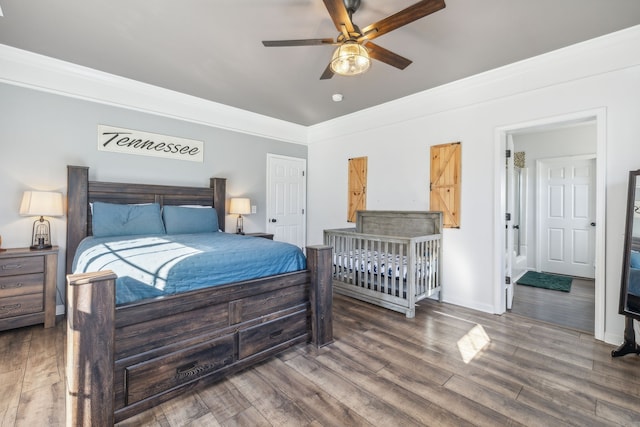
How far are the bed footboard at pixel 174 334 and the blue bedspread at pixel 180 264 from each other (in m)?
0.07

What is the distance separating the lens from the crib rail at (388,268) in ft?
10.2

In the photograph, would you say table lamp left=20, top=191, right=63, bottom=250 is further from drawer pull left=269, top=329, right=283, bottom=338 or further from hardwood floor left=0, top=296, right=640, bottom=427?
drawer pull left=269, top=329, right=283, bottom=338

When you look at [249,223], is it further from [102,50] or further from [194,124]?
[102,50]

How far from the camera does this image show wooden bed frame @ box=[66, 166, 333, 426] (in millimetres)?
1395

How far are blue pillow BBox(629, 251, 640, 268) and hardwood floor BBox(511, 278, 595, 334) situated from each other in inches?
32.7

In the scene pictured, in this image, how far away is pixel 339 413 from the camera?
166 centimetres

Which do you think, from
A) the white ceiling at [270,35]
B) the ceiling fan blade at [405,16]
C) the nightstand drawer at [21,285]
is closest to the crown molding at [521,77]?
the white ceiling at [270,35]

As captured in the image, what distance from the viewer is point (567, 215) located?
501cm

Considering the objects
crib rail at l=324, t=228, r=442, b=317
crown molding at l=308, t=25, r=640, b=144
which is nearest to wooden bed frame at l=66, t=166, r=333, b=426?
crib rail at l=324, t=228, r=442, b=317

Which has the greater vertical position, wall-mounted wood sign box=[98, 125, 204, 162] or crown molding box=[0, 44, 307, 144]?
crown molding box=[0, 44, 307, 144]

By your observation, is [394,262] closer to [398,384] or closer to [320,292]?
[320,292]

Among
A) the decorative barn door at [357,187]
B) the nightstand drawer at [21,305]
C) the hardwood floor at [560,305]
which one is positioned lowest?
the hardwood floor at [560,305]

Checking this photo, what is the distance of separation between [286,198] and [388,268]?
259 centimetres

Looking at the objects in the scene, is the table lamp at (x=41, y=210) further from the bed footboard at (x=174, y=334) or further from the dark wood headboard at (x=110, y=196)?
the bed footboard at (x=174, y=334)
